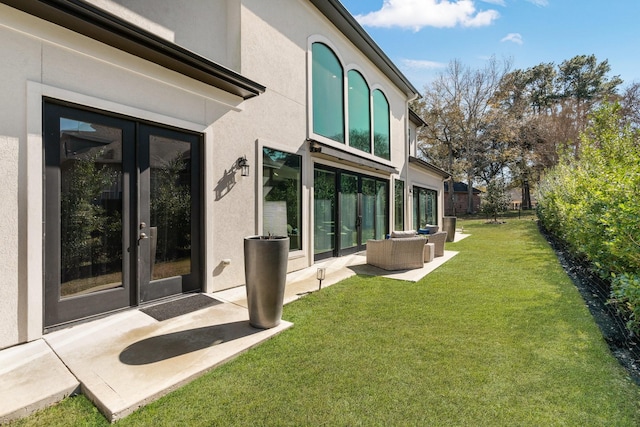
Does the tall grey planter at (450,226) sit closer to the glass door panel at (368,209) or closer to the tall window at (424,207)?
the tall window at (424,207)

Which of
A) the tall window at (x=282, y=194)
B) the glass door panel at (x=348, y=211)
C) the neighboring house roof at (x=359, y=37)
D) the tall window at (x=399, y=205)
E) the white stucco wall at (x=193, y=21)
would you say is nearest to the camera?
the white stucco wall at (x=193, y=21)

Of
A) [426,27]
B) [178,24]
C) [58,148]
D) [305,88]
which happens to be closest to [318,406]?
[58,148]

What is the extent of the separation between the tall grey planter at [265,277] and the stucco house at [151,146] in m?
1.69

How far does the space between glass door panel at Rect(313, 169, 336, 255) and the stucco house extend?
60 mm

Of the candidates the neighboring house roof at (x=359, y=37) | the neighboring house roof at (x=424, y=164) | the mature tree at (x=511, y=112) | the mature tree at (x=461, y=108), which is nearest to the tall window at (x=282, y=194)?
the neighboring house roof at (x=359, y=37)

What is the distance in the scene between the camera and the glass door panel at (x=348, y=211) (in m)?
8.95

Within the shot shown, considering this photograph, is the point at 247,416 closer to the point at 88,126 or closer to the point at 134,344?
the point at 134,344

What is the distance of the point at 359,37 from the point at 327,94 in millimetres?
2318

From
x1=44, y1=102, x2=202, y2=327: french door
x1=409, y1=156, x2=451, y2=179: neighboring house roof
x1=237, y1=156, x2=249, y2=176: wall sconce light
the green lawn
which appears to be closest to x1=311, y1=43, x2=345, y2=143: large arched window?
x1=237, y1=156, x2=249, y2=176: wall sconce light

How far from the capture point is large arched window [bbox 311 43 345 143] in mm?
7766

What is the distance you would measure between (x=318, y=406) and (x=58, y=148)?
3.97m

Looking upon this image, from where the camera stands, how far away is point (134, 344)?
3152 millimetres

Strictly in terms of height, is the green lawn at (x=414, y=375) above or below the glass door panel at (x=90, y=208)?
below

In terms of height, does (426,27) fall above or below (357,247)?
above
